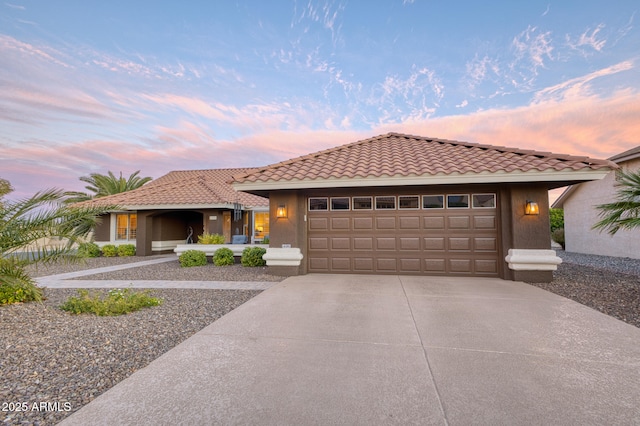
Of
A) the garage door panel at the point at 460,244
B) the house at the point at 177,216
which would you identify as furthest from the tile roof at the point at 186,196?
the garage door panel at the point at 460,244

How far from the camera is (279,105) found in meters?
14.1

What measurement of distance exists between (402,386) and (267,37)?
13098 mm

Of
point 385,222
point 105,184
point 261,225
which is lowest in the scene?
point 261,225

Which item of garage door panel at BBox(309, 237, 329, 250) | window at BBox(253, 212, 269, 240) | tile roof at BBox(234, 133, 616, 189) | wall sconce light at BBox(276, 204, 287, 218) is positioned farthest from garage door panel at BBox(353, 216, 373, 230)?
window at BBox(253, 212, 269, 240)

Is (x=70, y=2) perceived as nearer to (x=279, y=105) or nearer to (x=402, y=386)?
(x=279, y=105)

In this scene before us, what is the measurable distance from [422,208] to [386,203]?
41.3 inches

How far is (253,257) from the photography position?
35.3ft

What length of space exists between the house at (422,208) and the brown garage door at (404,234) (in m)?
0.03

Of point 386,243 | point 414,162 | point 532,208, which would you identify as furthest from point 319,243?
point 532,208

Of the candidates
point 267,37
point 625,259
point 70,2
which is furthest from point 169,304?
point 625,259

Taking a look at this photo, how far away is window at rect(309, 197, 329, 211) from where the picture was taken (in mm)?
9148

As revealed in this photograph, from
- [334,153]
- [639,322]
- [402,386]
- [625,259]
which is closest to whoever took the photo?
Answer: [402,386]

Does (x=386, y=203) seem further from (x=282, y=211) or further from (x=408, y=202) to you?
(x=282, y=211)

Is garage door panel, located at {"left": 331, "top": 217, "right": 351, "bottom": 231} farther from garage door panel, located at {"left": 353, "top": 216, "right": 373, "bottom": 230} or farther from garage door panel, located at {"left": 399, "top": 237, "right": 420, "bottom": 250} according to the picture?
garage door panel, located at {"left": 399, "top": 237, "right": 420, "bottom": 250}
